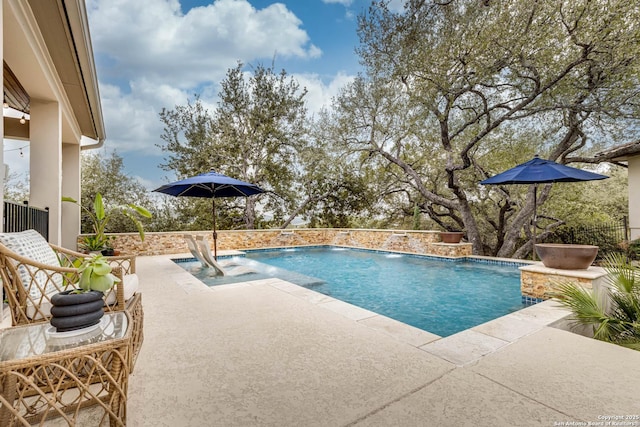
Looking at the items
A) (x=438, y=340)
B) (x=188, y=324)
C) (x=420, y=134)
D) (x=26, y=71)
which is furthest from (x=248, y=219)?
(x=438, y=340)

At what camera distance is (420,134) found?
466 inches

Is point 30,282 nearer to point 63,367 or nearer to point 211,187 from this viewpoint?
point 63,367

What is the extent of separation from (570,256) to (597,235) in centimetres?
854

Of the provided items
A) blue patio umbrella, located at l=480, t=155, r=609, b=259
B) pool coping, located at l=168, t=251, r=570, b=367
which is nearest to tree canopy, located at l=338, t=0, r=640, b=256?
blue patio umbrella, located at l=480, t=155, r=609, b=259

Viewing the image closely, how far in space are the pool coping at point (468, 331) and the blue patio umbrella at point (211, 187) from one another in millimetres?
4115

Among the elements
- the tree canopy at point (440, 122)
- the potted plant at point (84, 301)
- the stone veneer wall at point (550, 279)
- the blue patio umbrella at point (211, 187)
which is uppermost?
the tree canopy at point (440, 122)

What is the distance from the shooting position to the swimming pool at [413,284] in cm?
441

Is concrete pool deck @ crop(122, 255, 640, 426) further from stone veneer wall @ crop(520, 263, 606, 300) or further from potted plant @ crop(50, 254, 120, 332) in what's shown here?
stone veneer wall @ crop(520, 263, 606, 300)

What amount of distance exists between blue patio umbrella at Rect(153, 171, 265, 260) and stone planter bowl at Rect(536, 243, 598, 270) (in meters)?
6.21

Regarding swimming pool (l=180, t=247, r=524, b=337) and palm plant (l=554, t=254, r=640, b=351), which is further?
swimming pool (l=180, t=247, r=524, b=337)

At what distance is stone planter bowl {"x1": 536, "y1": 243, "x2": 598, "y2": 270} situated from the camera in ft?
14.8

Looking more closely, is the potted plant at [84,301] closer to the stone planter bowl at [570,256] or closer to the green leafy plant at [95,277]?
the green leafy plant at [95,277]

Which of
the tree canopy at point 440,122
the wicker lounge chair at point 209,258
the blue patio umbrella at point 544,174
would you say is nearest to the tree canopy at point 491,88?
the tree canopy at point 440,122

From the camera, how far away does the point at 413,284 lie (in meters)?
6.31
